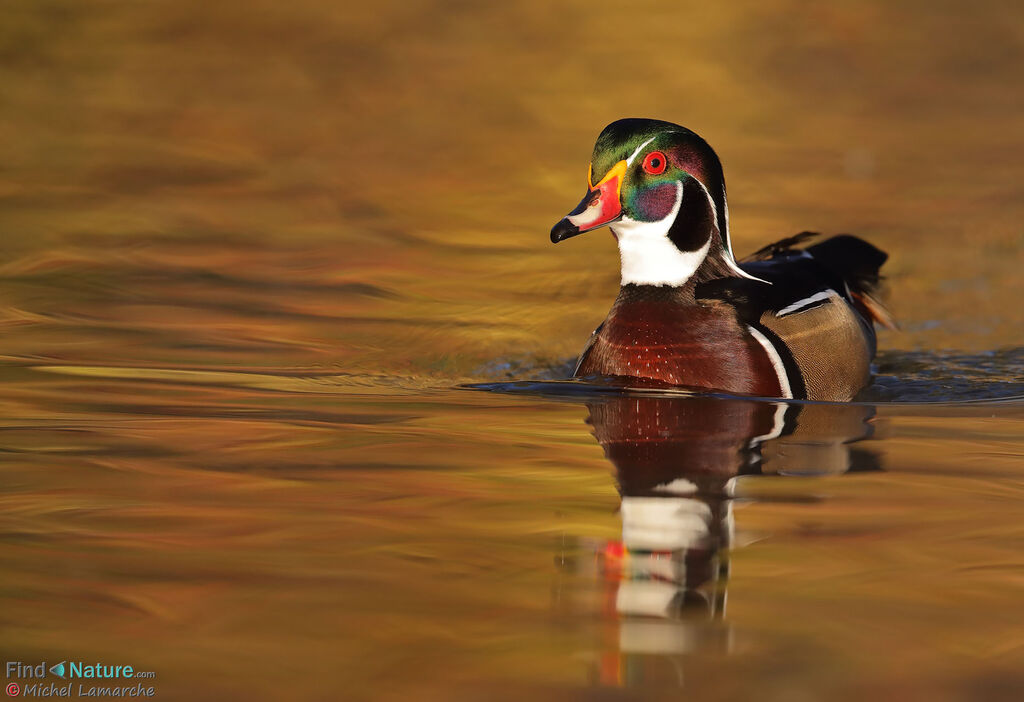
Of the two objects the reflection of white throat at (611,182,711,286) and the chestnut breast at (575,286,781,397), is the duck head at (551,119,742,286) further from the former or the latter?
the chestnut breast at (575,286,781,397)

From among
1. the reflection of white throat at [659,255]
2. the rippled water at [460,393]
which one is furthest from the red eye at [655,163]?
the rippled water at [460,393]

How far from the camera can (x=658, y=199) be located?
592cm

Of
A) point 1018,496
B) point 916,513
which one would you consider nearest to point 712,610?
point 916,513

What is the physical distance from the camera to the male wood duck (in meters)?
5.68

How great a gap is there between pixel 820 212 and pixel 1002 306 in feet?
6.98

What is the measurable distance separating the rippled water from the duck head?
641 mm

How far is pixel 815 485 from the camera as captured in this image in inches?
168

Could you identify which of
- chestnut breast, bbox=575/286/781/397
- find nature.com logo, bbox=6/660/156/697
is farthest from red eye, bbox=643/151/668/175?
find nature.com logo, bbox=6/660/156/697

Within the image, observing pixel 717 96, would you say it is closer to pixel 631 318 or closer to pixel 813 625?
pixel 631 318

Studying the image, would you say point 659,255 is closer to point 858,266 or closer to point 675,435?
point 675,435

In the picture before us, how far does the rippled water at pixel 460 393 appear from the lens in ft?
10.2

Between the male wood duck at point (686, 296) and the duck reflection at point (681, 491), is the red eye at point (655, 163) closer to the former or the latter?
the male wood duck at point (686, 296)

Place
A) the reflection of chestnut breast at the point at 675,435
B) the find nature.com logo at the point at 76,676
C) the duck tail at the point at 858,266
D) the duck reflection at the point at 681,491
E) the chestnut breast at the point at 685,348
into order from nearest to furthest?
1. the find nature.com logo at the point at 76,676
2. the duck reflection at the point at 681,491
3. the reflection of chestnut breast at the point at 675,435
4. the chestnut breast at the point at 685,348
5. the duck tail at the point at 858,266

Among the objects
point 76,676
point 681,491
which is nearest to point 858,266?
point 681,491
